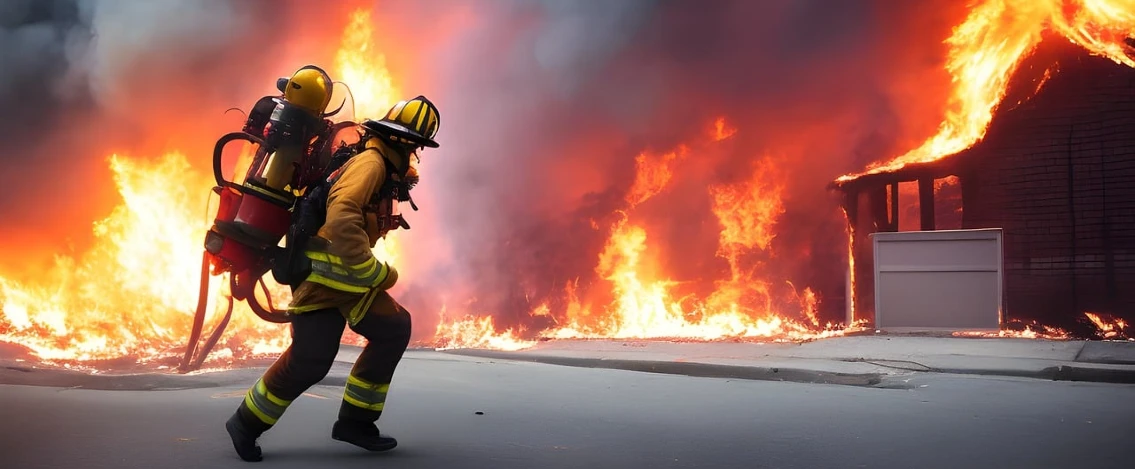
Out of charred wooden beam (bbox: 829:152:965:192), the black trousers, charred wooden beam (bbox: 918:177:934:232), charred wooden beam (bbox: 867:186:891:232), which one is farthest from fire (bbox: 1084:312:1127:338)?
the black trousers

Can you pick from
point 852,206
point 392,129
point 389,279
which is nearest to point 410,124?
point 392,129

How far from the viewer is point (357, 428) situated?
4.50m

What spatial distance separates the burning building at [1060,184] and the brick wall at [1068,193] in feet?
0.04

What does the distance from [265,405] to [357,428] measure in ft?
1.66

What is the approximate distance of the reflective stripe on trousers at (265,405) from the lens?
4.18m

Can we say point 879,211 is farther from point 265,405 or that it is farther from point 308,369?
point 265,405

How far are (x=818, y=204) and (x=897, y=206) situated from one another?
1.31 meters

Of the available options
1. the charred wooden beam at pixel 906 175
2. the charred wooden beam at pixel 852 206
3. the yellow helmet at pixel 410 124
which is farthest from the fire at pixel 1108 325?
the yellow helmet at pixel 410 124

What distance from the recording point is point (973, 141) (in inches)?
516

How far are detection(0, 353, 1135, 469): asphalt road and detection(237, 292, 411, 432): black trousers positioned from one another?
9.6 inches

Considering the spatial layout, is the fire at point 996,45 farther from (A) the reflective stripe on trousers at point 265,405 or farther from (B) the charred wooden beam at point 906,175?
(A) the reflective stripe on trousers at point 265,405

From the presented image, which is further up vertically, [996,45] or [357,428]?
[996,45]

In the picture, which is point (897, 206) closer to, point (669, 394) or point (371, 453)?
point (669, 394)

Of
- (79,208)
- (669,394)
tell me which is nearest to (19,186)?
(79,208)
